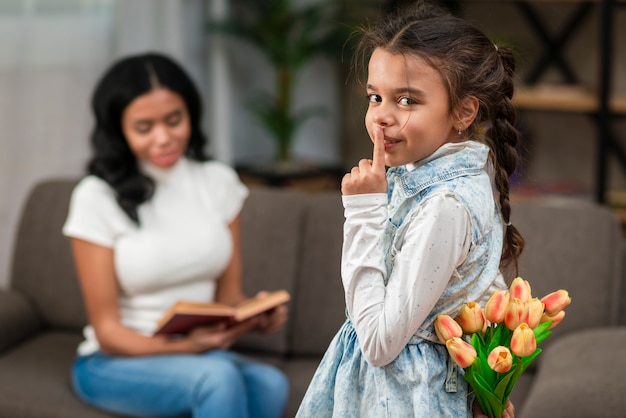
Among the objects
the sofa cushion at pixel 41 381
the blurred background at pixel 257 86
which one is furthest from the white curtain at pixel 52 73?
the sofa cushion at pixel 41 381

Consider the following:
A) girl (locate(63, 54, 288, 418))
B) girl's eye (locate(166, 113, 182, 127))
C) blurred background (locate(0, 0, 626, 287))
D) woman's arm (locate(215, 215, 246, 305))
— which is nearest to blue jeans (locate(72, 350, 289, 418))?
girl (locate(63, 54, 288, 418))

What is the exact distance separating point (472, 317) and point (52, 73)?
235 cm

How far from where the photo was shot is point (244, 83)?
13.4 ft

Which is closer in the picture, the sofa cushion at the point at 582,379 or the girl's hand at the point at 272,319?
the sofa cushion at the point at 582,379

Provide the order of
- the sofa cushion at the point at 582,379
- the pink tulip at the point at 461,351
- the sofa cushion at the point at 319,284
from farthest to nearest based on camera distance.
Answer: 1. the sofa cushion at the point at 319,284
2. the sofa cushion at the point at 582,379
3. the pink tulip at the point at 461,351

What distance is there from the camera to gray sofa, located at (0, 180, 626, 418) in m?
1.99

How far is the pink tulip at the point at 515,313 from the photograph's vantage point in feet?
3.54

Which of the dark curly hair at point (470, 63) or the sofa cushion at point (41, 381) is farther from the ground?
the dark curly hair at point (470, 63)

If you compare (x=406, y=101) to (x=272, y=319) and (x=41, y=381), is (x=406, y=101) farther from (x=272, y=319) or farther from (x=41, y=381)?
(x=41, y=381)

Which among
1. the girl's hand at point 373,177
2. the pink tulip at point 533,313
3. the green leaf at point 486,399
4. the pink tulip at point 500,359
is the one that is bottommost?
the green leaf at point 486,399

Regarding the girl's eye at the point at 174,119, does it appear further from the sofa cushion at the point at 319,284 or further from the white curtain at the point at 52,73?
the white curtain at the point at 52,73

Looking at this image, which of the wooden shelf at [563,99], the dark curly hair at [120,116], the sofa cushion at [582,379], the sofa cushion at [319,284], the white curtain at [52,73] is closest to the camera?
the sofa cushion at [582,379]

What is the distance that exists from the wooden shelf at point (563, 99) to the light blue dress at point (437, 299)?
2458mm

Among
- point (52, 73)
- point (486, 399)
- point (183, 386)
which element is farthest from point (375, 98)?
point (52, 73)
